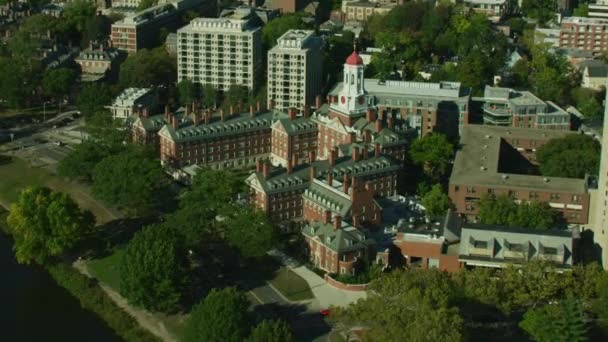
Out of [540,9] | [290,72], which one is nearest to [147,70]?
[290,72]

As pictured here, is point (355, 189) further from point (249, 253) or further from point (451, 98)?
point (451, 98)

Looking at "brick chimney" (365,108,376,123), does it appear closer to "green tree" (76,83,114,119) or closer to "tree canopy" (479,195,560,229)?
"tree canopy" (479,195,560,229)

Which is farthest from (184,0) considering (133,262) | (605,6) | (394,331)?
(394,331)

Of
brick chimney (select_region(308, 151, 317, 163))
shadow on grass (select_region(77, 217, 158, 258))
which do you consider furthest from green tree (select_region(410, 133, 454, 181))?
shadow on grass (select_region(77, 217, 158, 258))

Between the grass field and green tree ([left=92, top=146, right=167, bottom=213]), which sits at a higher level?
green tree ([left=92, top=146, right=167, bottom=213])

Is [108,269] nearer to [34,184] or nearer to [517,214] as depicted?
[34,184]

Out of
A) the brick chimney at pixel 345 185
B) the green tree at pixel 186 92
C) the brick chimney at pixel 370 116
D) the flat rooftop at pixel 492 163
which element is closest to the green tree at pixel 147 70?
the green tree at pixel 186 92
